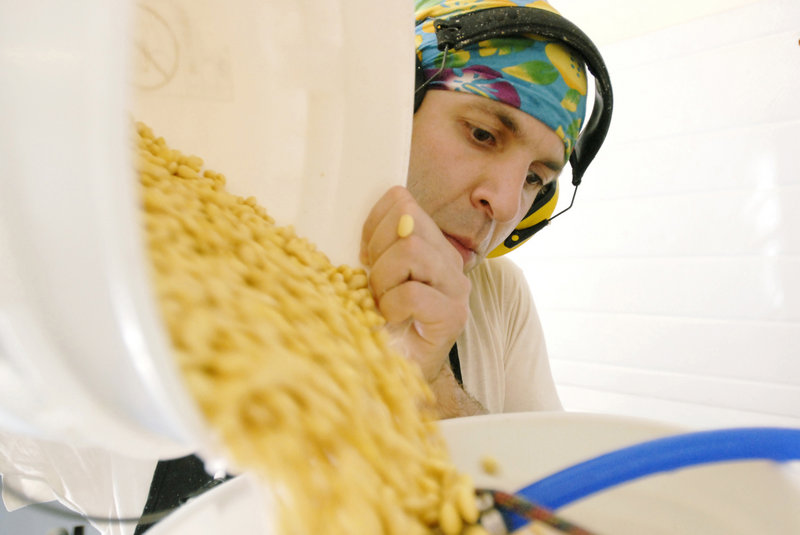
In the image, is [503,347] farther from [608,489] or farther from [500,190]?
[608,489]

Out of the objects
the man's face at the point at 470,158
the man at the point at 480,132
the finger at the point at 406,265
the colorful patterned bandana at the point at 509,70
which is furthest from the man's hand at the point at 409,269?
the colorful patterned bandana at the point at 509,70

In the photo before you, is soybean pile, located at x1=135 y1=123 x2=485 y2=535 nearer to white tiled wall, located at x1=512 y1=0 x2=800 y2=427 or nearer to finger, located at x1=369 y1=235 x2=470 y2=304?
finger, located at x1=369 y1=235 x2=470 y2=304

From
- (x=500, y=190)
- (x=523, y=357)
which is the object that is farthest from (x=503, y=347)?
(x=500, y=190)

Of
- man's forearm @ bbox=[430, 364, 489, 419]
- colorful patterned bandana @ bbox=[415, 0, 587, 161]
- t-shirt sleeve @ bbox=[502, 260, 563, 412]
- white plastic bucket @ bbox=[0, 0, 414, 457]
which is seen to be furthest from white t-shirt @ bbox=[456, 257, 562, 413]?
white plastic bucket @ bbox=[0, 0, 414, 457]

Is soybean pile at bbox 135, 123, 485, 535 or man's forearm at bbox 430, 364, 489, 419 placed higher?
man's forearm at bbox 430, 364, 489, 419

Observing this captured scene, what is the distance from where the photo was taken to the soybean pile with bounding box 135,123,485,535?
9.4 inches

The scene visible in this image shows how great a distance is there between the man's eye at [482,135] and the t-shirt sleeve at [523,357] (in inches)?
17.7

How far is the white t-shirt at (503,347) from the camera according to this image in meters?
0.94

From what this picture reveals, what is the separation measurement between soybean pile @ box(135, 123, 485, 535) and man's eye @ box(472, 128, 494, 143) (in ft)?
1.34

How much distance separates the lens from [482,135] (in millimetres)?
763

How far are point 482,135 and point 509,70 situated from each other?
0.32 ft

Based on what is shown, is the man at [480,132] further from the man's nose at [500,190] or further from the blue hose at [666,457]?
the blue hose at [666,457]

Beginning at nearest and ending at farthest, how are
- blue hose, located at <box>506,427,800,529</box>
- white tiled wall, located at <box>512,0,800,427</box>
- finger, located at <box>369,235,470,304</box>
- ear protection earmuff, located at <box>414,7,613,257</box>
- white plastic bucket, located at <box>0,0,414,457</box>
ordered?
white plastic bucket, located at <box>0,0,414,457</box> < blue hose, located at <box>506,427,800,529</box> < finger, located at <box>369,235,470,304</box> < ear protection earmuff, located at <box>414,7,613,257</box> < white tiled wall, located at <box>512,0,800,427</box>

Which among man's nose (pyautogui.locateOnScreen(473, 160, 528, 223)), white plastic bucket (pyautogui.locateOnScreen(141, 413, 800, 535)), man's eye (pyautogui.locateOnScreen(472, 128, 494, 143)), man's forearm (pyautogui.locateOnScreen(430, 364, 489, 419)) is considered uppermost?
man's eye (pyautogui.locateOnScreen(472, 128, 494, 143))
